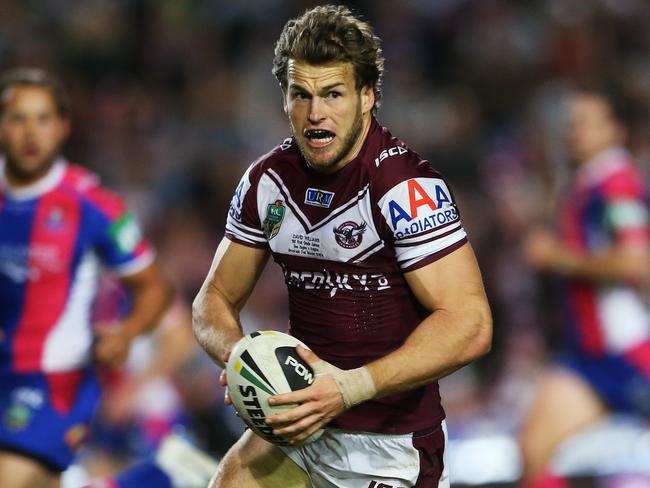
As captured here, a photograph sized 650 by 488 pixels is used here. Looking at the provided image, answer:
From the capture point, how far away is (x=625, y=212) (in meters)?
5.83

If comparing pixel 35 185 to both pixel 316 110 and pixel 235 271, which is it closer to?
pixel 235 271

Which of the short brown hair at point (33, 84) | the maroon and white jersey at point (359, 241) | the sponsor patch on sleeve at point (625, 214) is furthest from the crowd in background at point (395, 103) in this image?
the maroon and white jersey at point (359, 241)

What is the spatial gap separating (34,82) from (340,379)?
2.63 metres

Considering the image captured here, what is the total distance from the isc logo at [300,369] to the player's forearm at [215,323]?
394 mm

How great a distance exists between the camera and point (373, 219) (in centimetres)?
375

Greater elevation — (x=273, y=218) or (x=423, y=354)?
(x=273, y=218)

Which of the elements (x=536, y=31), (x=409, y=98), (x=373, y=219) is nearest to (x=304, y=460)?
(x=373, y=219)

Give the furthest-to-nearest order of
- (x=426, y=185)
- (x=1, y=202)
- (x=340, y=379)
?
(x=1, y=202), (x=426, y=185), (x=340, y=379)

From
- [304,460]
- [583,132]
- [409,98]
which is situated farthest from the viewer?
[409,98]

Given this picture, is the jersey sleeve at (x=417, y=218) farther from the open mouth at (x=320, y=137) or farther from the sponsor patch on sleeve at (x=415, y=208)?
the open mouth at (x=320, y=137)

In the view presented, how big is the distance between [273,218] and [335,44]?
615 millimetres

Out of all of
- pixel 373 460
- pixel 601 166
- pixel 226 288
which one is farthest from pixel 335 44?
pixel 601 166

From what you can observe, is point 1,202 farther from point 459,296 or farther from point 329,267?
point 459,296

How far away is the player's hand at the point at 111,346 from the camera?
17.2 feet
